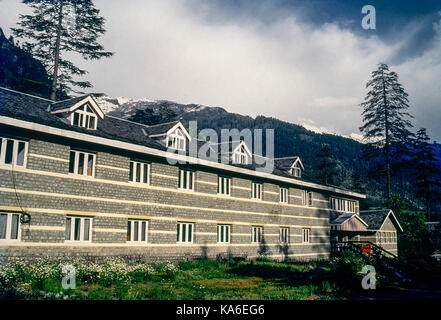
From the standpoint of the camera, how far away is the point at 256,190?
3125 centimetres

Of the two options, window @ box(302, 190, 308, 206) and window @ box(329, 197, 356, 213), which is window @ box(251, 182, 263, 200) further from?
window @ box(329, 197, 356, 213)

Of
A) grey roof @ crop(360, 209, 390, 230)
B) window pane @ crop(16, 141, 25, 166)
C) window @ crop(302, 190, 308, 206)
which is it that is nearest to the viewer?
window pane @ crop(16, 141, 25, 166)

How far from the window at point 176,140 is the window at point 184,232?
191 inches

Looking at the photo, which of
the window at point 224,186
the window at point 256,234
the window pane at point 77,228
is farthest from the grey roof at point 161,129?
the window at point 256,234

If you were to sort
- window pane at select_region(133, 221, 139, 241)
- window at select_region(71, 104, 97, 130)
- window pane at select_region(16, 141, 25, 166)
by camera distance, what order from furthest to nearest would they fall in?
window pane at select_region(133, 221, 139, 241) → window at select_region(71, 104, 97, 130) → window pane at select_region(16, 141, 25, 166)

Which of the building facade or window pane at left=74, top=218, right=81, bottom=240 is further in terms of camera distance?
window pane at left=74, top=218, right=81, bottom=240

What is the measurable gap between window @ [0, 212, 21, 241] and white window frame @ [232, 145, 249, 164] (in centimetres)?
1718

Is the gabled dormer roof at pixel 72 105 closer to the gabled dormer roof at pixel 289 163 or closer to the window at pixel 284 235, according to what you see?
the window at pixel 284 235

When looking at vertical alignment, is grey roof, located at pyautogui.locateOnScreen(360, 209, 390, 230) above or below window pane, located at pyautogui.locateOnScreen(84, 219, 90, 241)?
above

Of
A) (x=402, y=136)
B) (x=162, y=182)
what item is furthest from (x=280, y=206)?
(x=402, y=136)

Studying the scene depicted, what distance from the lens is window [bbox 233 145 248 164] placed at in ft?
102

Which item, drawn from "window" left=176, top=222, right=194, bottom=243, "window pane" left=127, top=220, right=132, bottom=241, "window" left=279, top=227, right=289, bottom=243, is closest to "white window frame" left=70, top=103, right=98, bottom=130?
"window pane" left=127, top=220, right=132, bottom=241
